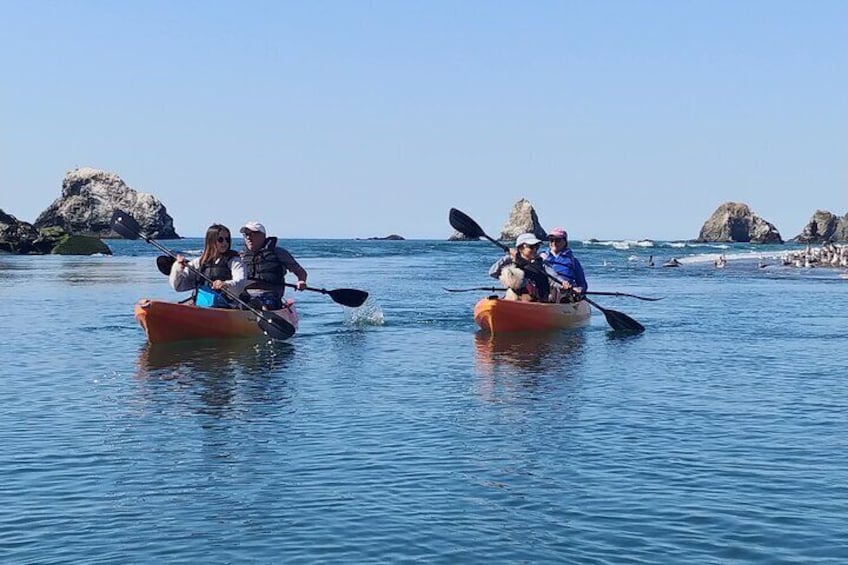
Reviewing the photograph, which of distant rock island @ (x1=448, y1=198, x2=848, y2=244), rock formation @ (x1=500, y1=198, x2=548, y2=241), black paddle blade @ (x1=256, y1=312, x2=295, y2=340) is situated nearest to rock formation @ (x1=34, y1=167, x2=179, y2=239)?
distant rock island @ (x1=448, y1=198, x2=848, y2=244)

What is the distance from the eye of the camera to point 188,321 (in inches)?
737

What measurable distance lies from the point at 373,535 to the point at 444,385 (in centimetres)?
710

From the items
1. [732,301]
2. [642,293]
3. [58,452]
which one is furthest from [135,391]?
[642,293]

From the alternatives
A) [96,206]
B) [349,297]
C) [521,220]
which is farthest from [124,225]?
[521,220]

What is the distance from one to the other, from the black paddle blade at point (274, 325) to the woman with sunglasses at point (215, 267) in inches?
29.7

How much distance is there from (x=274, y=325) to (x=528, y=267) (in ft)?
16.9

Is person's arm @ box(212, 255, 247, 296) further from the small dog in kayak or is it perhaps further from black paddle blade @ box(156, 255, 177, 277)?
the small dog in kayak

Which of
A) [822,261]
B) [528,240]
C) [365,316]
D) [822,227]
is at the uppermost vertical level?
[822,227]

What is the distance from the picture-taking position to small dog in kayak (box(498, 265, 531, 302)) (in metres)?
21.0

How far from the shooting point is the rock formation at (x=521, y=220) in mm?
173125

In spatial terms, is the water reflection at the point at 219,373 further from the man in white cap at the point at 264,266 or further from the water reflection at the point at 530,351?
the water reflection at the point at 530,351

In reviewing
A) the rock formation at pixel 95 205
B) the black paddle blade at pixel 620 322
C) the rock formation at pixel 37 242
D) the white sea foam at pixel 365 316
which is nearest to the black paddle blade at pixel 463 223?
the white sea foam at pixel 365 316

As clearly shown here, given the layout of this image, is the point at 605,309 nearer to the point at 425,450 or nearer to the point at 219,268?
the point at 219,268

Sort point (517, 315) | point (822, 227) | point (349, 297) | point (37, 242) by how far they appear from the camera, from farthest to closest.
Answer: point (822, 227) < point (37, 242) < point (349, 297) < point (517, 315)
